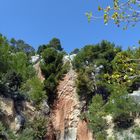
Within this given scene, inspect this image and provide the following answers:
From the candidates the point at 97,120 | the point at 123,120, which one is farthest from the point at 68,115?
the point at 123,120

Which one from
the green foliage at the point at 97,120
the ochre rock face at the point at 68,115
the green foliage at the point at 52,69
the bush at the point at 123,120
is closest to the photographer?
the green foliage at the point at 97,120

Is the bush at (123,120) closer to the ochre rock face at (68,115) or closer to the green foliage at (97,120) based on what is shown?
the green foliage at (97,120)

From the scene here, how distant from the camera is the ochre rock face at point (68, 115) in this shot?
34.5 m

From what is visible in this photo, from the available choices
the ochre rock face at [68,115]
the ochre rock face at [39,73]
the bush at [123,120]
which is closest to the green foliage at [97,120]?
the bush at [123,120]

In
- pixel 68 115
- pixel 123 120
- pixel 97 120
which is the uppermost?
pixel 68 115

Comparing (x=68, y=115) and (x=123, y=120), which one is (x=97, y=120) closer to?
(x=123, y=120)

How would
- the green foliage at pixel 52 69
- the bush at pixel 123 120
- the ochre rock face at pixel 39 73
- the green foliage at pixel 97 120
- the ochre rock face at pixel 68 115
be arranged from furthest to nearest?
the ochre rock face at pixel 39 73, the green foliage at pixel 52 69, the ochre rock face at pixel 68 115, the bush at pixel 123 120, the green foliage at pixel 97 120

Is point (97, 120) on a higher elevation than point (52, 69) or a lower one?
lower

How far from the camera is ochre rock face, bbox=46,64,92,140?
3447 centimetres

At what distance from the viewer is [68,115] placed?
36438 mm

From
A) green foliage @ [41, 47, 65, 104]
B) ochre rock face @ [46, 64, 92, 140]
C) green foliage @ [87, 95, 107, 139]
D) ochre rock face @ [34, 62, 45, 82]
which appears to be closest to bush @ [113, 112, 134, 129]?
green foliage @ [87, 95, 107, 139]

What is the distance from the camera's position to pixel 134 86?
3550 cm

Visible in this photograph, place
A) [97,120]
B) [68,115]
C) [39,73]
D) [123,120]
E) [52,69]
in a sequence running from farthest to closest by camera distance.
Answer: [39,73], [52,69], [68,115], [123,120], [97,120]

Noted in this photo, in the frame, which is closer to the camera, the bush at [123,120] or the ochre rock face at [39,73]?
the bush at [123,120]
